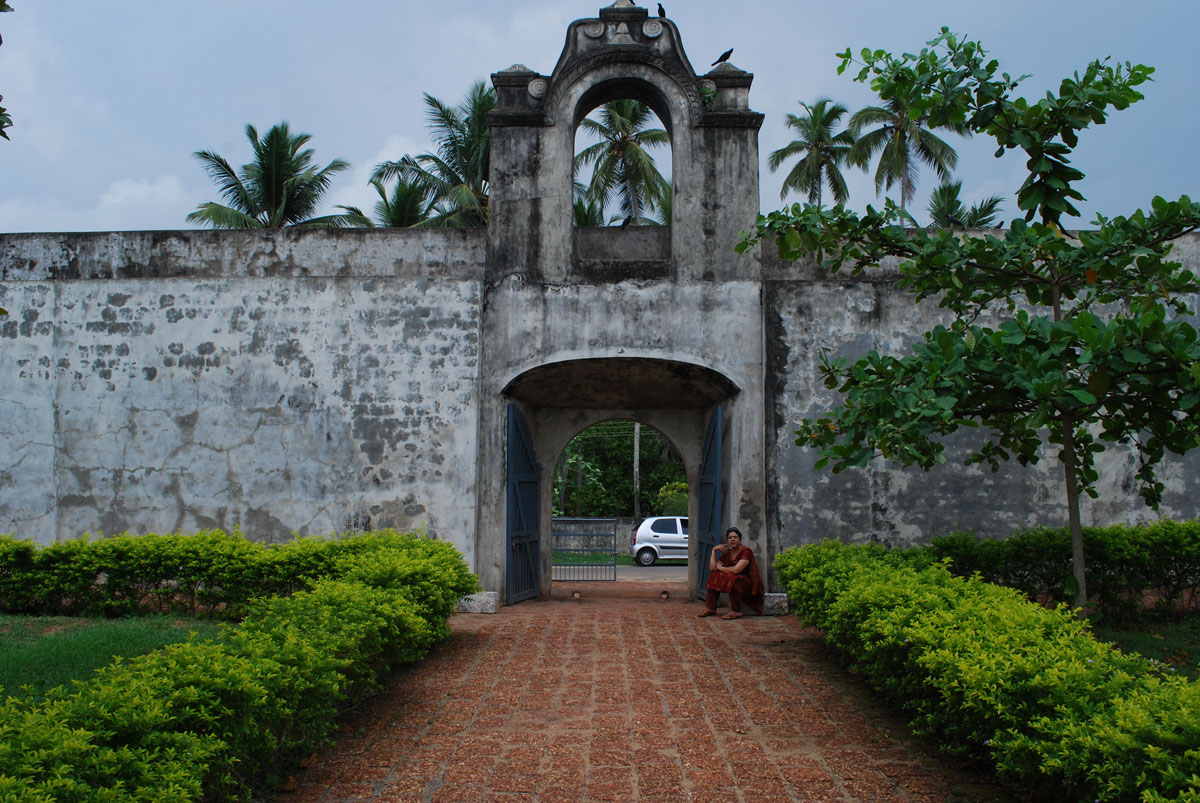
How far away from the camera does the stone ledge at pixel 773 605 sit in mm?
9742

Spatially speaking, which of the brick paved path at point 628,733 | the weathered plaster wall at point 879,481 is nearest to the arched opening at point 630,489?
the weathered plaster wall at point 879,481

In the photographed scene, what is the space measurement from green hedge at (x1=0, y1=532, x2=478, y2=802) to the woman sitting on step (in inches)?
171

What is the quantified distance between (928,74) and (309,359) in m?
7.10

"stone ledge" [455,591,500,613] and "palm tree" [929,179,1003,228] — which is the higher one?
"palm tree" [929,179,1003,228]

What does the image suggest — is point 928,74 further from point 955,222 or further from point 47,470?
point 955,222

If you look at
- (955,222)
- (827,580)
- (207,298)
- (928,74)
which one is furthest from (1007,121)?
(955,222)

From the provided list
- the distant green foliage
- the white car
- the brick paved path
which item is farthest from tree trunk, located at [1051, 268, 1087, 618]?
the distant green foliage

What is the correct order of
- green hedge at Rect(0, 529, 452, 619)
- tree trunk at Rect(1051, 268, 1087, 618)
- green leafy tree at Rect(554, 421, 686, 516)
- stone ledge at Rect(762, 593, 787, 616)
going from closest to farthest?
tree trunk at Rect(1051, 268, 1087, 618) → green hedge at Rect(0, 529, 452, 619) → stone ledge at Rect(762, 593, 787, 616) → green leafy tree at Rect(554, 421, 686, 516)

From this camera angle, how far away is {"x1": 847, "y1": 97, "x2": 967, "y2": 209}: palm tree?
2836cm

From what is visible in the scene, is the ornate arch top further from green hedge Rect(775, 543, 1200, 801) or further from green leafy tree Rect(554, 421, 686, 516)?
green leafy tree Rect(554, 421, 686, 516)

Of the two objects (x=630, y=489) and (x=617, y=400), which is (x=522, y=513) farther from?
(x=630, y=489)

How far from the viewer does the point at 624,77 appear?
10422 mm

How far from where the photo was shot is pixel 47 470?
1030 centimetres

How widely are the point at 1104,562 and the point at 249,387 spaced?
8988 millimetres
